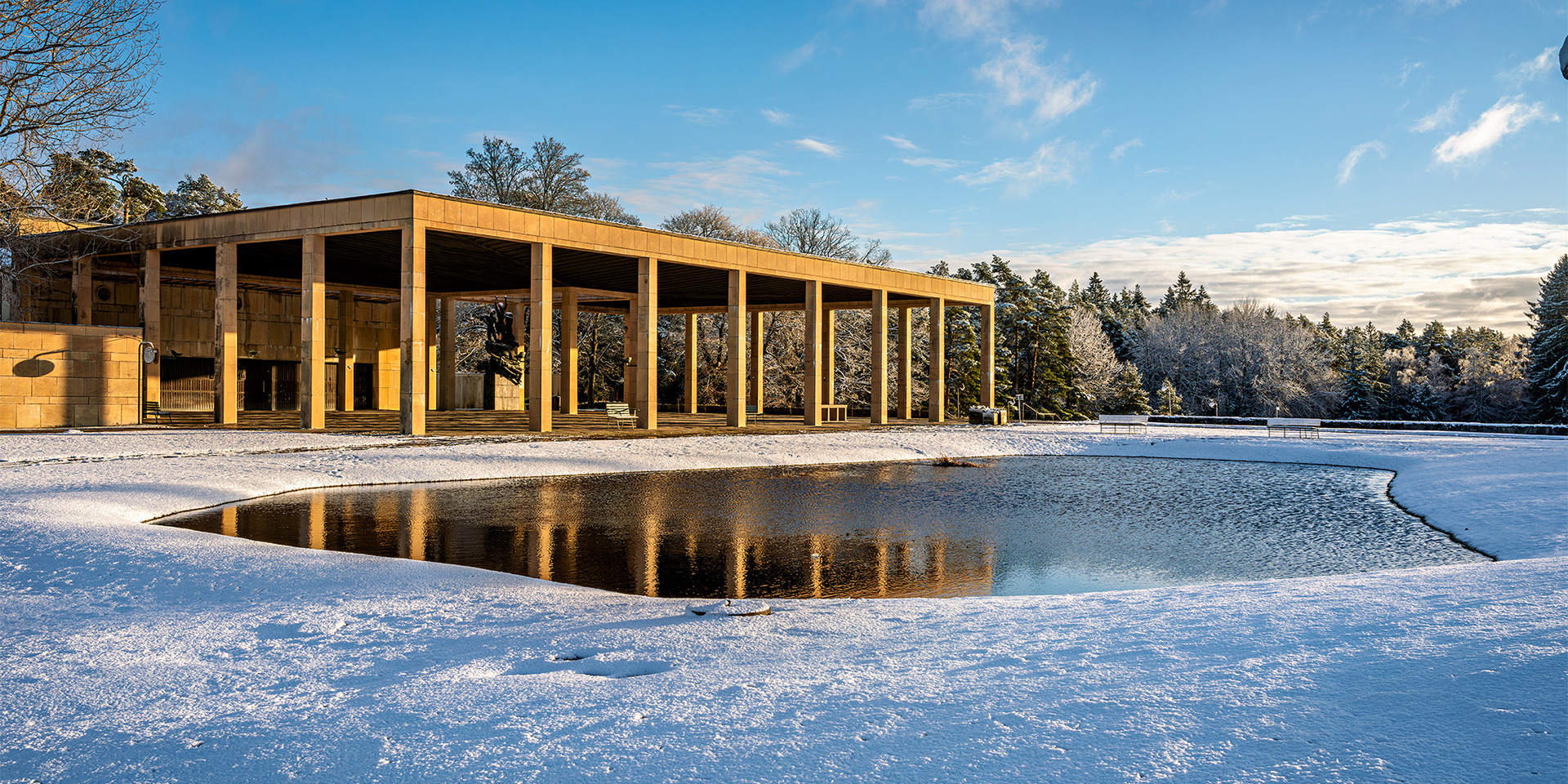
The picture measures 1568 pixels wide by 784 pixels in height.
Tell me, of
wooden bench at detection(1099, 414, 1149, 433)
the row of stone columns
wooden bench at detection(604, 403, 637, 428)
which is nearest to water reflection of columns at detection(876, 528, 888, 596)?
the row of stone columns

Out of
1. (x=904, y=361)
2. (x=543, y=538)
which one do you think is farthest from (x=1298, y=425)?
(x=543, y=538)

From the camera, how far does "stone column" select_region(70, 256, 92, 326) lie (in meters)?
29.4

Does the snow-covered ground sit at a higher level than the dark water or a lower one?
higher

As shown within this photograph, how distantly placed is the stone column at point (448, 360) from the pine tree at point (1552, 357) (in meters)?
55.1

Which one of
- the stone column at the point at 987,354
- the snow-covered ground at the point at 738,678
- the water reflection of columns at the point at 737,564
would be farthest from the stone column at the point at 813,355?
the snow-covered ground at the point at 738,678

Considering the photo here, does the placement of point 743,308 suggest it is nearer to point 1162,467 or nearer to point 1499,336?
point 1162,467

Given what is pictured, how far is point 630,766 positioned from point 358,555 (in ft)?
19.9

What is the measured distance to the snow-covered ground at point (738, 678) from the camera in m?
3.59

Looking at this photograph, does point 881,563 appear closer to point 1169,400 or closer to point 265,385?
point 265,385

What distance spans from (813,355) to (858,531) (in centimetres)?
2170

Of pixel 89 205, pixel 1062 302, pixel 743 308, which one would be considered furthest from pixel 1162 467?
pixel 1062 302

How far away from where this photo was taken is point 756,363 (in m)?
45.1

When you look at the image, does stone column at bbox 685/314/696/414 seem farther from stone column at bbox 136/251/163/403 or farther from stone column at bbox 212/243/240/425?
stone column at bbox 136/251/163/403

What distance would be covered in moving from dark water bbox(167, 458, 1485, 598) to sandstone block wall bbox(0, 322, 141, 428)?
601 inches
